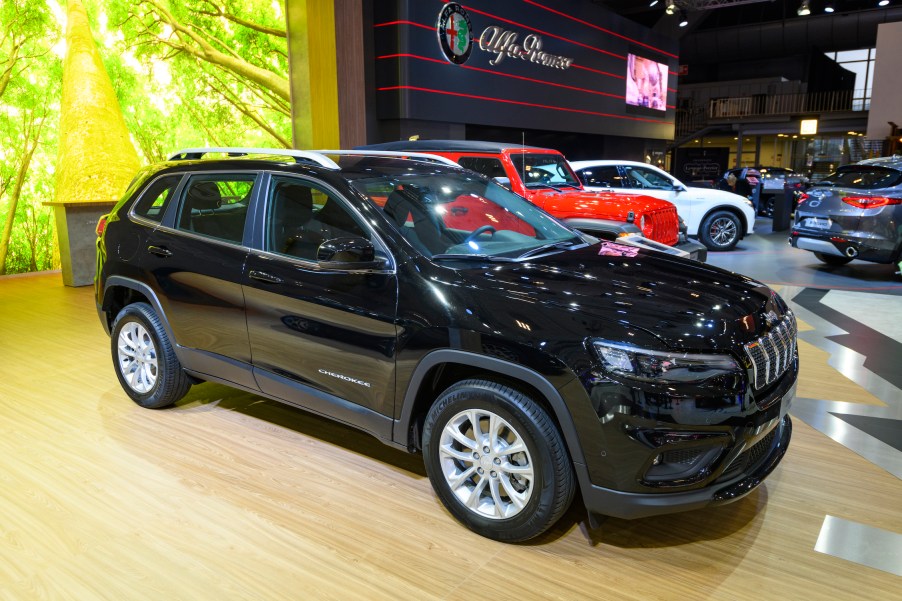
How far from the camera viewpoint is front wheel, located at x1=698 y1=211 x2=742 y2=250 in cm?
1102

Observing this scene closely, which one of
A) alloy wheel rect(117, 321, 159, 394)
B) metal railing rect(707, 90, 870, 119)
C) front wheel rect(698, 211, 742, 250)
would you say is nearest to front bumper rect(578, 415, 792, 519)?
alloy wheel rect(117, 321, 159, 394)

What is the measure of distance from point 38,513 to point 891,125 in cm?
2304

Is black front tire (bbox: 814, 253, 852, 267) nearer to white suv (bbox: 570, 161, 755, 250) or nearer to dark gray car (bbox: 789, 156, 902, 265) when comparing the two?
dark gray car (bbox: 789, 156, 902, 265)

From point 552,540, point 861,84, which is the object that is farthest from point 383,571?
point 861,84

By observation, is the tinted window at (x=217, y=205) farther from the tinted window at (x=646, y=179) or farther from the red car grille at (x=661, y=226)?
the tinted window at (x=646, y=179)

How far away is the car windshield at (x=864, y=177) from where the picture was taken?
26.5ft

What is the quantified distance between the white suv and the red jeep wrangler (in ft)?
6.83

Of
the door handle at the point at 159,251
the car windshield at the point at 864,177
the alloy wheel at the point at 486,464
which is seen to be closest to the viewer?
the alloy wheel at the point at 486,464

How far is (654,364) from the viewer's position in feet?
7.65

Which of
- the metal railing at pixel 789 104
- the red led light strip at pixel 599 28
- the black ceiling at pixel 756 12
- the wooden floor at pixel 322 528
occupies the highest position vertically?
the black ceiling at pixel 756 12

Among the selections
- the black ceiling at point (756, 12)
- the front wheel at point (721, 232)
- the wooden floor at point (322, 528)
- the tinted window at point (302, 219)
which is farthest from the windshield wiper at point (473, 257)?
the black ceiling at point (756, 12)

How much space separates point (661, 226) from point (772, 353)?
18.3 ft

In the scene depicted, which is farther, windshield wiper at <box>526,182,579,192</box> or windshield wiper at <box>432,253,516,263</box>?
windshield wiper at <box>526,182,579,192</box>

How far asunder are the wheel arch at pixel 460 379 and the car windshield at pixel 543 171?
5.32 metres
